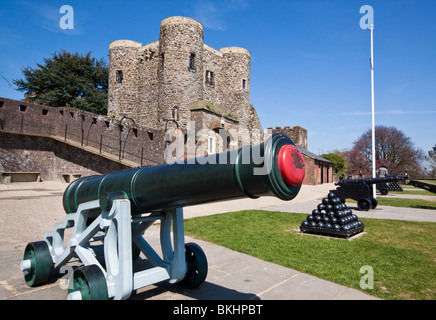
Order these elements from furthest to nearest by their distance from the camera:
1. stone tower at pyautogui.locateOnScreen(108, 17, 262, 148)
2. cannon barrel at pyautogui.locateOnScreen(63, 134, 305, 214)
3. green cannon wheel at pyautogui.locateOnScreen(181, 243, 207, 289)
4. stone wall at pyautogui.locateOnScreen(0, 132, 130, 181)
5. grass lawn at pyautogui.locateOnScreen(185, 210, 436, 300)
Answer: stone tower at pyautogui.locateOnScreen(108, 17, 262, 148) → stone wall at pyautogui.locateOnScreen(0, 132, 130, 181) → grass lawn at pyautogui.locateOnScreen(185, 210, 436, 300) → green cannon wheel at pyautogui.locateOnScreen(181, 243, 207, 289) → cannon barrel at pyautogui.locateOnScreen(63, 134, 305, 214)

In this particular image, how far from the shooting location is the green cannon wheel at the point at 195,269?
11.3ft

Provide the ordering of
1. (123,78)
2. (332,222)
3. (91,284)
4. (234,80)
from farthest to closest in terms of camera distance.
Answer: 1. (234,80)
2. (123,78)
3. (332,222)
4. (91,284)

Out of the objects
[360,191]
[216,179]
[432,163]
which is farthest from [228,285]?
[432,163]

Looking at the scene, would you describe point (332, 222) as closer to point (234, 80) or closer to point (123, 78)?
point (123, 78)

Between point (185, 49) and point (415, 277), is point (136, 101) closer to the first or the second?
point (185, 49)

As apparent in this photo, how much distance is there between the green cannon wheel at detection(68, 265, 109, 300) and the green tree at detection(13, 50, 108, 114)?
32.1m

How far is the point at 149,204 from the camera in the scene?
2.89 metres

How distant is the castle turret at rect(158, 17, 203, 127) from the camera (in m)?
25.5

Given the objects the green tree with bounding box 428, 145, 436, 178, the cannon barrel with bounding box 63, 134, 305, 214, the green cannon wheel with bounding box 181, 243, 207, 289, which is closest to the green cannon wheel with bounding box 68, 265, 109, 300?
the cannon barrel with bounding box 63, 134, 305, 214

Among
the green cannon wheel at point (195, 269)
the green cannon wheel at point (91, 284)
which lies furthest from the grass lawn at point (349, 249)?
the green cannon wheel at point (91, 284)

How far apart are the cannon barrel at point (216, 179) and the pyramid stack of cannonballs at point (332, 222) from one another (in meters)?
4.56

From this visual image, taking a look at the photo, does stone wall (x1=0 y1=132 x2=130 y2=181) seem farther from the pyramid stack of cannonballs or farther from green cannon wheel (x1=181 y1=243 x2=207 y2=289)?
green cannon wheel (x1=181 y1=243 x2=207 y2=289)

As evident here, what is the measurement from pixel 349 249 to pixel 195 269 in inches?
125

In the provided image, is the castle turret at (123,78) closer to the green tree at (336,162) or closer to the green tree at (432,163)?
the green tree at (336,162)
